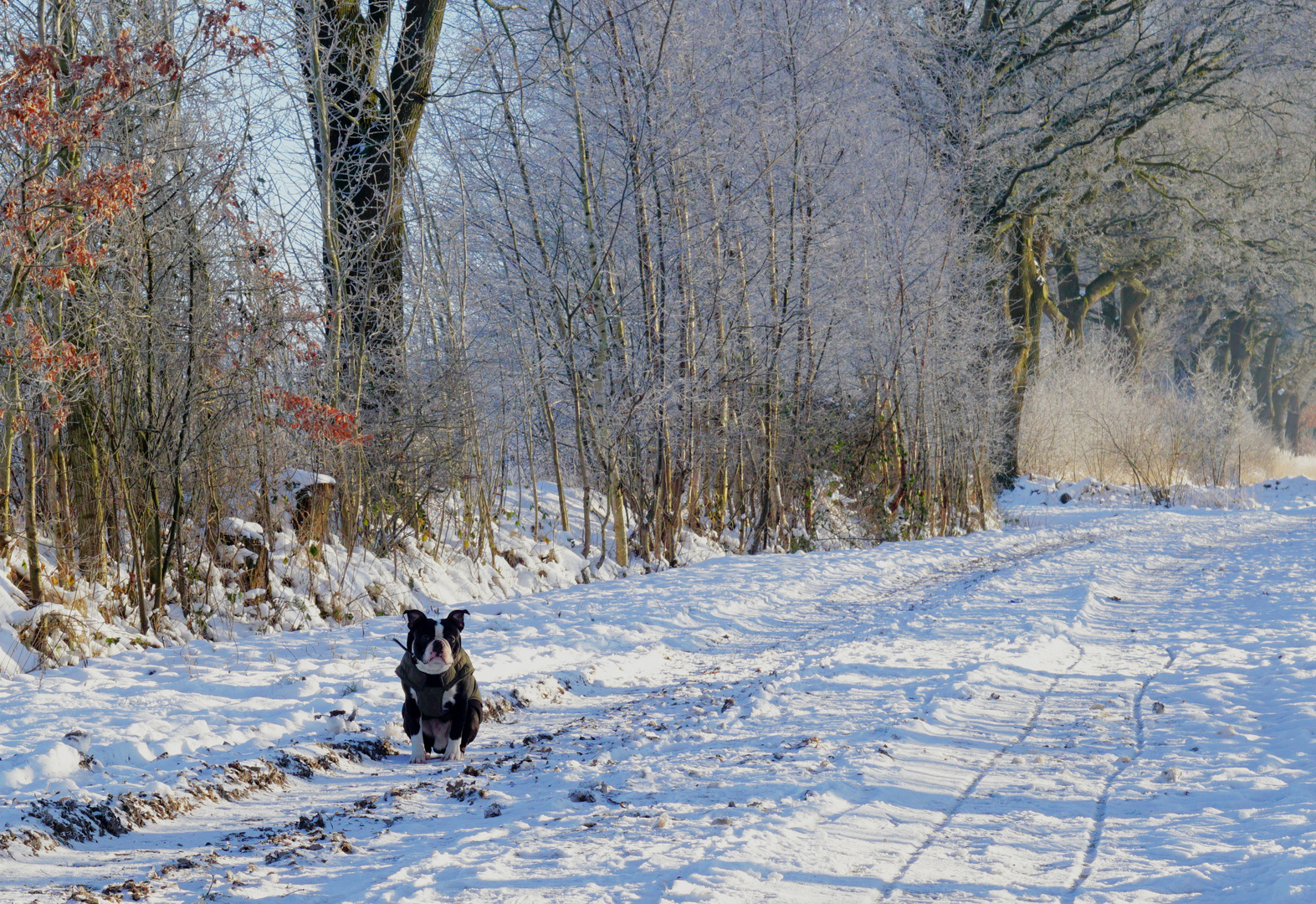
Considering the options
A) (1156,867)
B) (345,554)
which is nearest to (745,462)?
(345,554)

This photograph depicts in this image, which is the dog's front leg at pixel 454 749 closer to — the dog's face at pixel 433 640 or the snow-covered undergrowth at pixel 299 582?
the dog's face at pixel 433 640

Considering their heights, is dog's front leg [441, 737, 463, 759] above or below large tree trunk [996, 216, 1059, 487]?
below

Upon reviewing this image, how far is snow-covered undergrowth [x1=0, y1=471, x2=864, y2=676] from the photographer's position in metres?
8.07

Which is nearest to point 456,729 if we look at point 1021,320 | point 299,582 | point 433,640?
point 433,640

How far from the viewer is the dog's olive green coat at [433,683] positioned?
5.79 meters

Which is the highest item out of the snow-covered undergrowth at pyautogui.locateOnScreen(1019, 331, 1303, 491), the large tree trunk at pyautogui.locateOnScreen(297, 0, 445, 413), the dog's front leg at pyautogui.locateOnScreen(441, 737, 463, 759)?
the large tree trunk at pyautogui.locateOnScreen(297, 0, 445, 413)

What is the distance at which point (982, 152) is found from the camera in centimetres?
2252

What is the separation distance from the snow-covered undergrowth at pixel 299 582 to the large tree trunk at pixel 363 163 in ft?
6.05

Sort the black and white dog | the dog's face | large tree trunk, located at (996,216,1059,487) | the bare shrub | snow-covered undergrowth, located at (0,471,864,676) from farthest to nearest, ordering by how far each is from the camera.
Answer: the bare shrub → large tree trunk, located at (996,216,1059,487) → snow-covered undergrowth, located at (0,471,864,676) → the black and white dog → the dog's face

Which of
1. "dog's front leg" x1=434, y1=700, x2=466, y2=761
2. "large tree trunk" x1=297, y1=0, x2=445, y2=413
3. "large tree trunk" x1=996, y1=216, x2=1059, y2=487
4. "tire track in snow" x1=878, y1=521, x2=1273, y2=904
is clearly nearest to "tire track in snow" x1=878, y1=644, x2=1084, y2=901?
"tire track in snow" x1=878, y1=521, x2=1273, y2=904

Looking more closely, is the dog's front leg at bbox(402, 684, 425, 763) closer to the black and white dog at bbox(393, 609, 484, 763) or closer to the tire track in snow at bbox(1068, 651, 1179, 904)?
the black and white dog at bbox(393, 609, 484, 763)

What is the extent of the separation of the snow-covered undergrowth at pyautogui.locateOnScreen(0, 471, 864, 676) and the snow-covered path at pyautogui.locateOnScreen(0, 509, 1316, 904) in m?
0.58

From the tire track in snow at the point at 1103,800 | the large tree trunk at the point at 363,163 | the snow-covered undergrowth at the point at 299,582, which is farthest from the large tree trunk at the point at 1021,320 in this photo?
the tire track in snow at the point at 1103,800

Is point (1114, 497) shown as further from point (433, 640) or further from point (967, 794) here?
point (433, 640)
